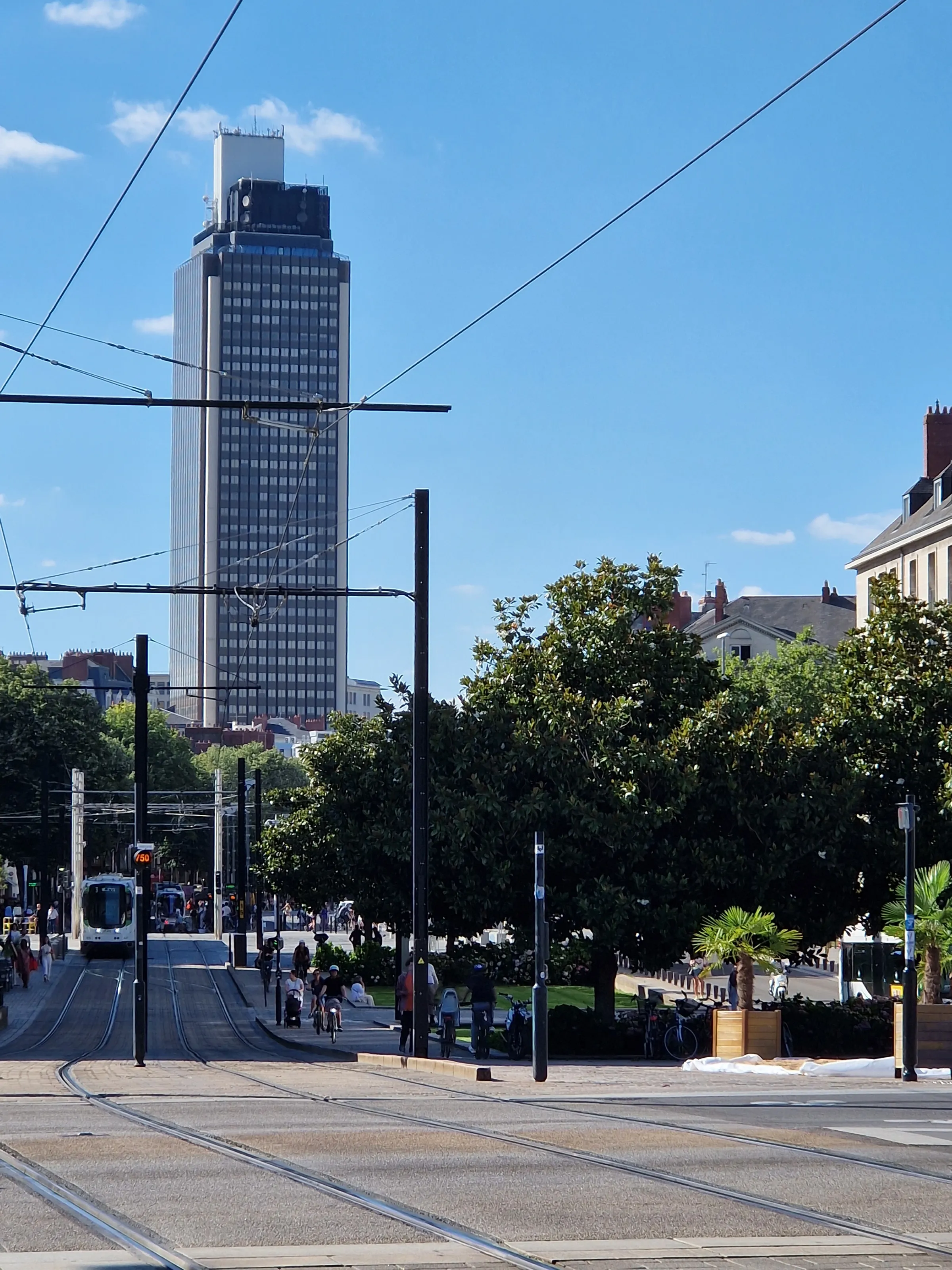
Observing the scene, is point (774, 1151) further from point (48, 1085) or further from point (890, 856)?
point (890, 856)

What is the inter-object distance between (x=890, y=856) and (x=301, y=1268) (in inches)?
1042

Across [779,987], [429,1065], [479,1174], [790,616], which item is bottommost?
[779,987]

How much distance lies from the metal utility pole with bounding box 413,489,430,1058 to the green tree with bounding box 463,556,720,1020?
441cm

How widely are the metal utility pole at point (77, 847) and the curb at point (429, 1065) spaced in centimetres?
3801

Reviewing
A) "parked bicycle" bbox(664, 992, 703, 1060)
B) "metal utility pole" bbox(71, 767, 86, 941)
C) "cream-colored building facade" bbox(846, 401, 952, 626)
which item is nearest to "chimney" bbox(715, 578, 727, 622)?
"cream-colored building facade" bbox(846, 401, 952, 626)

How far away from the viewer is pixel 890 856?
3316 centimetres

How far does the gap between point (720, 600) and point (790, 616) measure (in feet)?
20.5

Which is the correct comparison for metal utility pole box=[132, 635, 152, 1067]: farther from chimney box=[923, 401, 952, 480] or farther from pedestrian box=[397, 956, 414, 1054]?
chimney box=[923, 401, 952, 480]

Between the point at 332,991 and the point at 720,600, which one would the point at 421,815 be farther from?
the point at 720,600

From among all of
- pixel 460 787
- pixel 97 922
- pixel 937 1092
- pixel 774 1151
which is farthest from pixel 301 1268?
pixel 97 922

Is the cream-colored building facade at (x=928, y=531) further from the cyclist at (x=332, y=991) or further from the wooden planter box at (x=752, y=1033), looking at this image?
the wooden planter box at (x=752, y=1033)

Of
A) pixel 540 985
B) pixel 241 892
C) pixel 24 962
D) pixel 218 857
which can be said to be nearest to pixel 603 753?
pixel 540 985

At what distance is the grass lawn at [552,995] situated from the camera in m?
47.5

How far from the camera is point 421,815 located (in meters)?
27.8
